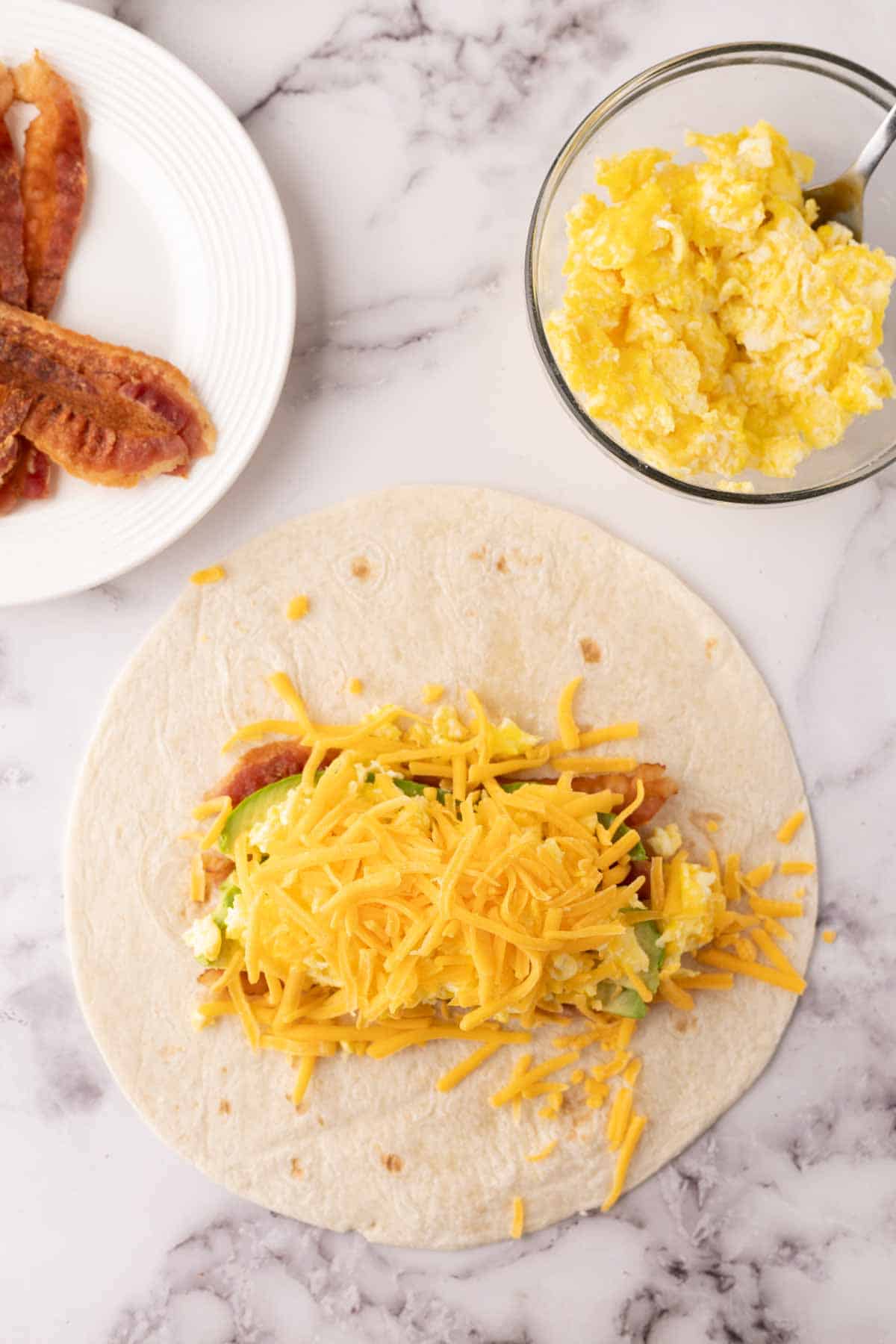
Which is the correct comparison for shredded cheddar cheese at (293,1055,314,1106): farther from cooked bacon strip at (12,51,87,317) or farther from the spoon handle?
the spoon handle

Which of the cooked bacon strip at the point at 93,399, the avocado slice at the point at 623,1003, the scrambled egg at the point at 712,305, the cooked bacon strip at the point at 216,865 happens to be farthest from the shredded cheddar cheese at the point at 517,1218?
the cooked bacon strip at the point at 93,399

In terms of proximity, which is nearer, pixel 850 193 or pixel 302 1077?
pixel 850 193

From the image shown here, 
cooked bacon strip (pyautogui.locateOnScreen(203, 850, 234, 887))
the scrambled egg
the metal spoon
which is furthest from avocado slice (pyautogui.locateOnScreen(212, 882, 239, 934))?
the metal spoon

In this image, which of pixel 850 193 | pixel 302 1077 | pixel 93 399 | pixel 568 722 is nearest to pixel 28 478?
pixel 93 399

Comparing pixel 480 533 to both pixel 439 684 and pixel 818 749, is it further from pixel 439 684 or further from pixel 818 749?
pixel 818 749

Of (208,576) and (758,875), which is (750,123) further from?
(758,875)

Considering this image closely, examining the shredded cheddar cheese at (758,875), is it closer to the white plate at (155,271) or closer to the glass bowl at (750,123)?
the glass bowl at (750,123)

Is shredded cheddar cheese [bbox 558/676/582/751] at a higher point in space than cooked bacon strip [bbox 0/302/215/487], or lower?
lower
